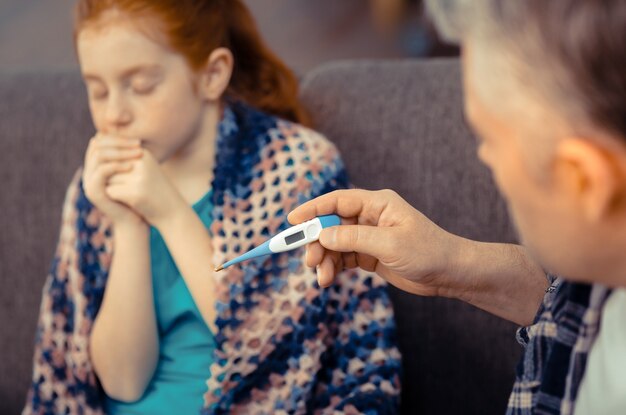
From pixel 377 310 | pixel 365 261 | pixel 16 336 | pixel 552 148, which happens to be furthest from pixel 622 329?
pixel 16 336

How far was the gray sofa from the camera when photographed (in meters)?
1.33

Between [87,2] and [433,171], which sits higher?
[87,2]

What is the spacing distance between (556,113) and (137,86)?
81 cm

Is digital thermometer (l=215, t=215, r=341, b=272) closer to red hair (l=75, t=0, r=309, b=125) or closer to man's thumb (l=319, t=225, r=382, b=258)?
man's thumb (l=319, t=225, r=382, b=258)

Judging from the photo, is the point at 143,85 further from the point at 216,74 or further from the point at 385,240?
the point at 385,240

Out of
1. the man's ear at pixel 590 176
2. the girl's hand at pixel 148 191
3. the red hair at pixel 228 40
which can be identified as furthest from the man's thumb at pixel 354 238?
the red hair at pixel 228 40

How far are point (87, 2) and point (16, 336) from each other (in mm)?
666

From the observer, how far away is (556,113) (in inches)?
22.0

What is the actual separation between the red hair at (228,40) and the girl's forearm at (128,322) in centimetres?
31

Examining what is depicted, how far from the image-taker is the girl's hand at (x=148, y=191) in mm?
1227

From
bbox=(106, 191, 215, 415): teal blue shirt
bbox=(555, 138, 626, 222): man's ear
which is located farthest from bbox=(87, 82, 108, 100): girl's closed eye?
bbox=(555, 138, 626, 222): man's ear

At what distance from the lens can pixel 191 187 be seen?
53.1 inches

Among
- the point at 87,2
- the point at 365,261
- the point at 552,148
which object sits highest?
the point at 87,2

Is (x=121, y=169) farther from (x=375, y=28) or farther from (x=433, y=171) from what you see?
(x=375, y=28)
